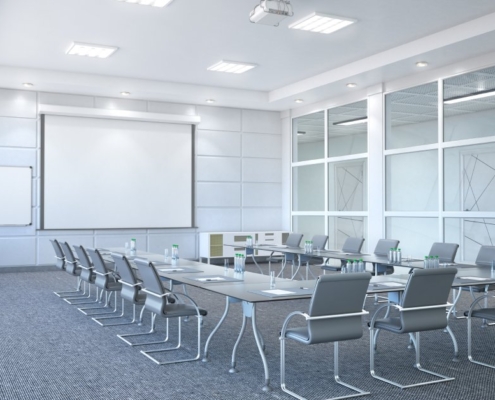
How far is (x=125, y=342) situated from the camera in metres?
5.67

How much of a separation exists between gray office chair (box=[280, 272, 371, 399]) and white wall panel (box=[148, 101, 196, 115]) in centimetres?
939

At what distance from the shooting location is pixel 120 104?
12.5 meters

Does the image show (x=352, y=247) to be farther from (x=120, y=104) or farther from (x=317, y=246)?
(x=120, y=104)

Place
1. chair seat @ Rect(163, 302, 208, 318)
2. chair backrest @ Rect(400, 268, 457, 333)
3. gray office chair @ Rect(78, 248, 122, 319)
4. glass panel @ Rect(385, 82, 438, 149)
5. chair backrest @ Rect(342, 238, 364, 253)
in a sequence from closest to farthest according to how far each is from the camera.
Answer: chair backrest @ Rect(400, 268, 457, 333) < chair seat @ Rect(163, 302, 208, 318) < gray office chair @ Rect(78, 248, 122, 319) < chair backrest @ Rect(342, 238, 364, 253) < glass panel @ Rect(385, 82, 438, 149)

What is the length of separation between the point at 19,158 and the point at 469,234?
8.31 metres

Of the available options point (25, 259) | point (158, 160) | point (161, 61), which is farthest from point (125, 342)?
point (158, 160)

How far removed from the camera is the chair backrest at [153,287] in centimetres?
497

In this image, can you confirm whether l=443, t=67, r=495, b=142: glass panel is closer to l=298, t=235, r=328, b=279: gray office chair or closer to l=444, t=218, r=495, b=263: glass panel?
l=444, t=218, r=495, b=263: glass panel

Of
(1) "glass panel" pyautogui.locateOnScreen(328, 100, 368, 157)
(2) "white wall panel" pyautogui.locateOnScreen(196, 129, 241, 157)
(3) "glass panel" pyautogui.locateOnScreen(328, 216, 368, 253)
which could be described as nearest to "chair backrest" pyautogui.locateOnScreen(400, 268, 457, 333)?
(3) "glass panel" pyautogui.locateOnScreen(328, 216, 368, 253)

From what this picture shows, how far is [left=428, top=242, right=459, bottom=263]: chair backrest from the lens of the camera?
750cm

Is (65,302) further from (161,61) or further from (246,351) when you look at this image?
(161,61)

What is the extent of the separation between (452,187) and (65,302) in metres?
6.15

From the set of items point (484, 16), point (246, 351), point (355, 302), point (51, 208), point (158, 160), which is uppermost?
point (484, 16)

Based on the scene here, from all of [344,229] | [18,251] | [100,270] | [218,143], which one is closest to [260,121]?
[218,143]
